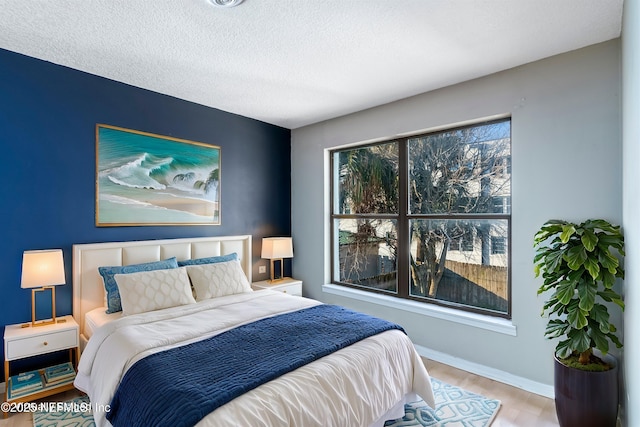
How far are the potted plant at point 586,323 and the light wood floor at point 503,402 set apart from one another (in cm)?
21

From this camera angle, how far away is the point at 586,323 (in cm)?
203

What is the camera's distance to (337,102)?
12.0 feet

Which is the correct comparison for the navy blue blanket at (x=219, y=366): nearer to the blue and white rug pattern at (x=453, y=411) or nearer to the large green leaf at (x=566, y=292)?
the blue and white rug pattern at (x=453, y=411)

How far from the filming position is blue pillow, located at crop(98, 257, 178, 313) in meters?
2.75

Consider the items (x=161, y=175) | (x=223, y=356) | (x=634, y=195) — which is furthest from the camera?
(x=161, y=175)

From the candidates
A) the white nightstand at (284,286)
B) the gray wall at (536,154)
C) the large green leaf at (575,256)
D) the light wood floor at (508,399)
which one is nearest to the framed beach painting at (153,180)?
the white nightstand at (284,286)

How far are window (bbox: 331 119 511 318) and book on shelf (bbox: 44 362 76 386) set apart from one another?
2804mm

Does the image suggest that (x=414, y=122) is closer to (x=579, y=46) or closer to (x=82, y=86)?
(x=579, y=46)

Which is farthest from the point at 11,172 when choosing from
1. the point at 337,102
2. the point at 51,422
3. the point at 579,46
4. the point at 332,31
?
the point at 579,46

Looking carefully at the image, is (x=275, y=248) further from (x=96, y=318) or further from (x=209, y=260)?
(x=96, y=318)

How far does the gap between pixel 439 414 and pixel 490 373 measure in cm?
84

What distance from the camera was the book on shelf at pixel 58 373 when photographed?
249cm

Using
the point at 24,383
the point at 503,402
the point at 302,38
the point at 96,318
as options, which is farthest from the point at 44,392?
the point at 503,402

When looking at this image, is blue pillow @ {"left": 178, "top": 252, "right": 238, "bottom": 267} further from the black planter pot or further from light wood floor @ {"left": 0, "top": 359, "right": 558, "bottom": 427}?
the black planter pot
